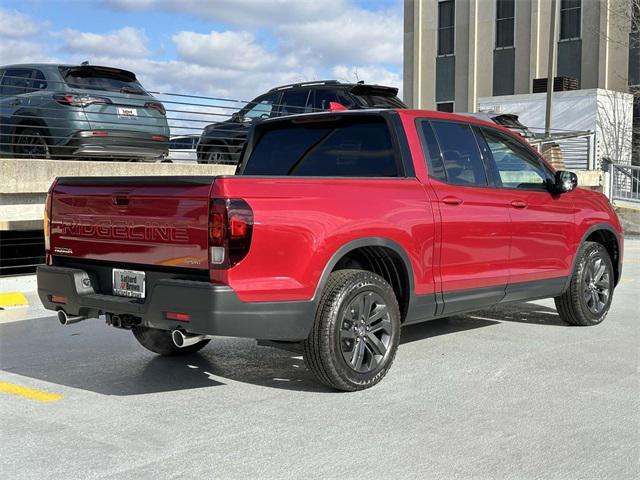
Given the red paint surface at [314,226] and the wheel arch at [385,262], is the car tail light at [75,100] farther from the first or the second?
the wheel arch at [385,262]

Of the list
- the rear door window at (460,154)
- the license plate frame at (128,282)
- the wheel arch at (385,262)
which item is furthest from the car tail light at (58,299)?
the rear door window at (460,154)

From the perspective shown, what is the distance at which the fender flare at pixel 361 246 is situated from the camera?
507 centimetres

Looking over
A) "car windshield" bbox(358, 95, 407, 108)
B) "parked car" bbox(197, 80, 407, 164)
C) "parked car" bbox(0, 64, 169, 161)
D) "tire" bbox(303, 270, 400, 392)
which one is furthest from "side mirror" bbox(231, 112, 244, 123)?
"tire" bbox(303, 270, 400, 392)

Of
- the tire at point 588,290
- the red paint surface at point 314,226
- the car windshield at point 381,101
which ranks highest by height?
the car windshield at point 381,101

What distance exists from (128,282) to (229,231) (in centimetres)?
94

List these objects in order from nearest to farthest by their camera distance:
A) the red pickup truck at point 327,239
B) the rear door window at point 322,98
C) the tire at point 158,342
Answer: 1. the red pickup truck at point 327,239
2. the tire at point 158,342
3. the rear door window at point 322,98

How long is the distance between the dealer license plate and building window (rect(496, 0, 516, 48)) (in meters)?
34.3

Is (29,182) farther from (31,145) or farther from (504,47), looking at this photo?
(504,47)

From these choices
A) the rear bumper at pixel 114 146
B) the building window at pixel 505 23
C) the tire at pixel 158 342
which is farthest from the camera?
the building window at pixel 505 23

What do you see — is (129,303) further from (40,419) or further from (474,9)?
(474,9)

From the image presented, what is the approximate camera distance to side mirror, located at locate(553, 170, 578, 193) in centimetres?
704

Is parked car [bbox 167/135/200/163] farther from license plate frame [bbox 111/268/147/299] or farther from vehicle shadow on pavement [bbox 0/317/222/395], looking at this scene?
license plate frame [bbox 111/268/147/299]

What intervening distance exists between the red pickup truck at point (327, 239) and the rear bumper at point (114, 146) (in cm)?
472

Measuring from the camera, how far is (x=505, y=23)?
3722 cm
